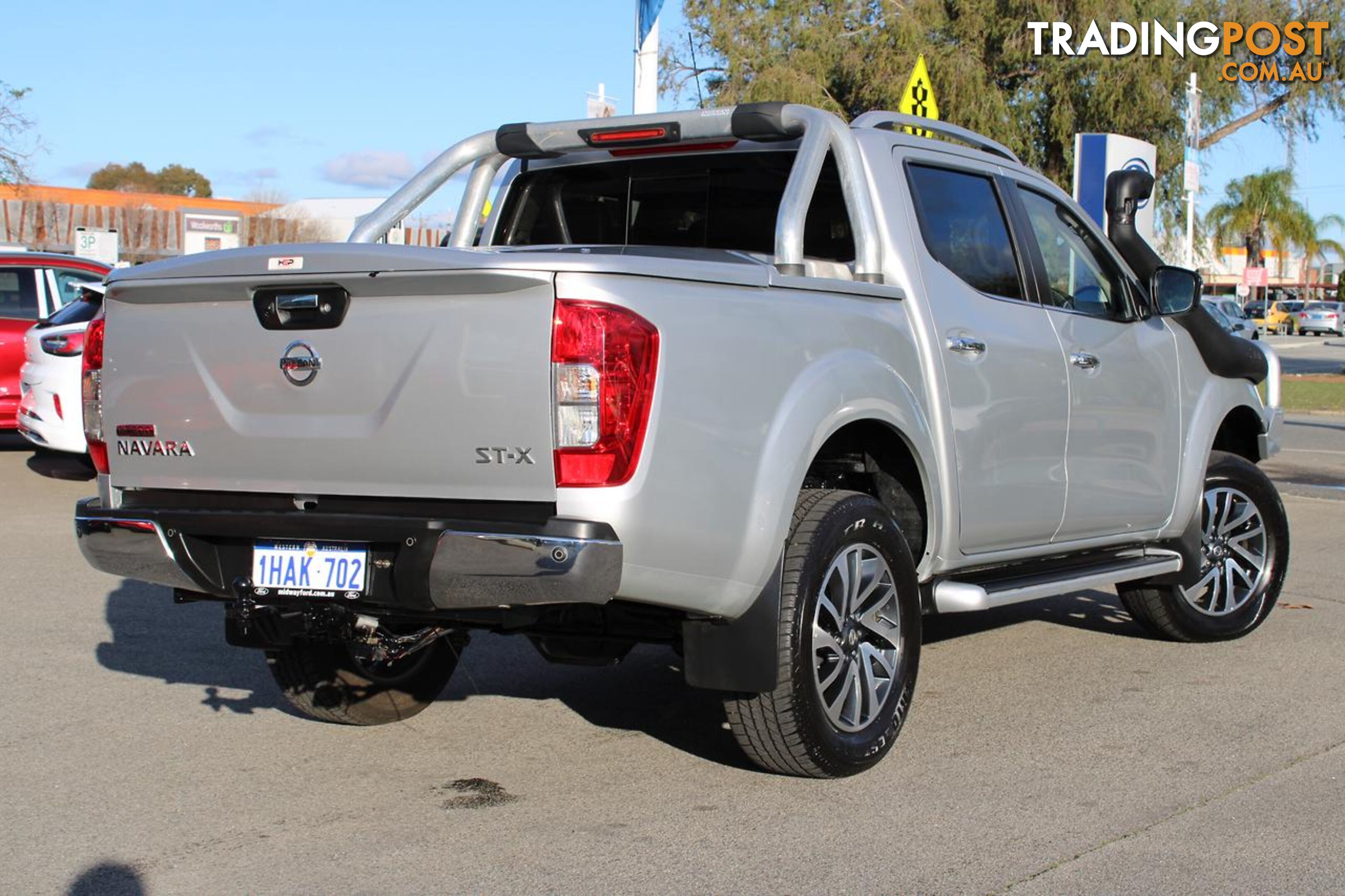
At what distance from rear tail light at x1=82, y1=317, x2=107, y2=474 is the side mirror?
416 cm

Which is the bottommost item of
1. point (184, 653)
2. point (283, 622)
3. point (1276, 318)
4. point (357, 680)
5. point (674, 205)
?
point (184, 653)

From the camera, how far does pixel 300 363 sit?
14.1ft

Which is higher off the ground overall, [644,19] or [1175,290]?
[644,19]

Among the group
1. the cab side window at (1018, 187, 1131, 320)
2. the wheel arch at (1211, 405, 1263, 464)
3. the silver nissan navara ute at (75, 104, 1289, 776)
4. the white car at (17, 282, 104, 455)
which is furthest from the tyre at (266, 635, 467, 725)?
the white car at (17, 282, 104, 455)

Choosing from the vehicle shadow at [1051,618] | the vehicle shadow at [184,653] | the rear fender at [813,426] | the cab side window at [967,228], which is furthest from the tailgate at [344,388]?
the vehicle shadow at [1051,618]

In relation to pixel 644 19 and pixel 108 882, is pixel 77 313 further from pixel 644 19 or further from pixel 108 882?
pixel 108 882

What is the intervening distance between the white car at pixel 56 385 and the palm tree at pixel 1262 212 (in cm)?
8016

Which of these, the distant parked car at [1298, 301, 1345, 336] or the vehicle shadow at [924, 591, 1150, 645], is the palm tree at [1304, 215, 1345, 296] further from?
the vehicle shadow at [924, 591, 1150, 645]

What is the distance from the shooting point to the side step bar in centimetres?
524

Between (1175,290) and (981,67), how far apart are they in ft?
65.8

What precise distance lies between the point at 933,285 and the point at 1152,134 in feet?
72.7

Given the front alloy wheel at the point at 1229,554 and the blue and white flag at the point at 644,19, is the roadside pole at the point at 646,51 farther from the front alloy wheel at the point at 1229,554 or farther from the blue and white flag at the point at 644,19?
the front alloy wheel at the point at 1229,554

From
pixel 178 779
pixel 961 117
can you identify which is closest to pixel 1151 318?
pixel 178 779

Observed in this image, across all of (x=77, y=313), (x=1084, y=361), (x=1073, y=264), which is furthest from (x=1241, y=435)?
(x=77, y=313)
